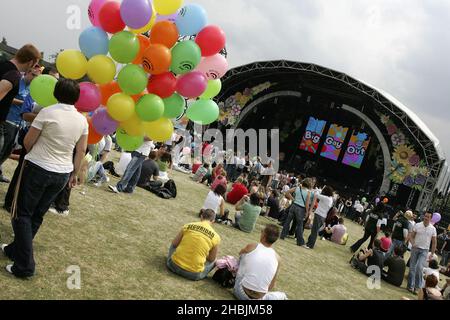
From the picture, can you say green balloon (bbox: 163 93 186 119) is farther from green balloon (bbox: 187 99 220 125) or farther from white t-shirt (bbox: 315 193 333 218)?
white t-shirt (bbox: 315 193 333 218)

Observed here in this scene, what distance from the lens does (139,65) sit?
4969 millimetres

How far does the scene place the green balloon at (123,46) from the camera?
4.70m

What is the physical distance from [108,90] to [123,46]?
0.65 meters

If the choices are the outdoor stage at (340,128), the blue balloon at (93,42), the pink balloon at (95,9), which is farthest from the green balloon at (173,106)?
the outdoor stage at (340,128)

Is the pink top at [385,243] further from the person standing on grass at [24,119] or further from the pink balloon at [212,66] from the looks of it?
the person standing on grass at [24,119]

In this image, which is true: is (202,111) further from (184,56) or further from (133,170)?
(133,170)

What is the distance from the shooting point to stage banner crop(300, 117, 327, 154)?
92.2 ft

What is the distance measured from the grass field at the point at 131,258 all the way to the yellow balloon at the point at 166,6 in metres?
2.88

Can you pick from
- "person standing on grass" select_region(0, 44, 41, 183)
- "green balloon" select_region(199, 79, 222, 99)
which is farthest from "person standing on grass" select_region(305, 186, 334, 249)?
"person standing on grass" select_region(0, 44, 41, 183)

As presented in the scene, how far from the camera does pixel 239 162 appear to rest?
1938 cm

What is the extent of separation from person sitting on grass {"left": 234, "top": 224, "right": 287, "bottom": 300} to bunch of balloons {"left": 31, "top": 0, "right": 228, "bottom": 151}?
6.12 ft

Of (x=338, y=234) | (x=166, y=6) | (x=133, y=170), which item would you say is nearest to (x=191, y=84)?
(x=166, y=6)
